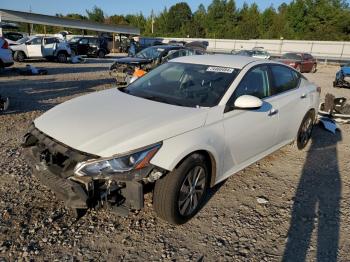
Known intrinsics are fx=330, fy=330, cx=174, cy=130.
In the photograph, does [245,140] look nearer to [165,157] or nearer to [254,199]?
[254,199]

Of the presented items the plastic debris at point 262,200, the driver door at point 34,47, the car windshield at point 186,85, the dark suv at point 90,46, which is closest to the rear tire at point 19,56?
the driver door at point 34,47

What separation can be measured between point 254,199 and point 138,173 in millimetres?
1884

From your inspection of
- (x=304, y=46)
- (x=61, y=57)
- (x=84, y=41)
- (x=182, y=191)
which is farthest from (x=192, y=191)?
(x=304, y=46)

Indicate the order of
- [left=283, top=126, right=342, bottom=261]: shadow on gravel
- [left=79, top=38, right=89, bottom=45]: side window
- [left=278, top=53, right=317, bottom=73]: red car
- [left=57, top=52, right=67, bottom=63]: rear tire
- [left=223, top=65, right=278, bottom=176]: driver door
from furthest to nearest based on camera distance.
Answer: [left=79, top=38, right=89, bottom=45]: side window < [left=278, top=53, right=317, bottom=73]: red car < [left=57, top=52, right=67, bottom=63]: rear tire < [left=223, top=65, right=278, bottom=176]: driver door < [left=283, top=126, right=342, bottom=261]: shadow on gravel

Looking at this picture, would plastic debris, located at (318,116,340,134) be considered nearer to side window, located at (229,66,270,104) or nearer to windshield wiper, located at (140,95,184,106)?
side window, located at (229,66,270,104)

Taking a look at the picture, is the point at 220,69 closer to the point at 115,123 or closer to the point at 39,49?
the point at 115,123

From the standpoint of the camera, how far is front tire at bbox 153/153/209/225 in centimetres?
311

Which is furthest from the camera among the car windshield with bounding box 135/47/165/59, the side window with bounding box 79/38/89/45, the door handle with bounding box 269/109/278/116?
the side window with bounding box 79/38/89/45

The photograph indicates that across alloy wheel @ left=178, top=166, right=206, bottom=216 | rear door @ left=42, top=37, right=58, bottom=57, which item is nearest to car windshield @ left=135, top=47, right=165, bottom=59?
rear door @ left=42, top=37, right=58, bottom=57

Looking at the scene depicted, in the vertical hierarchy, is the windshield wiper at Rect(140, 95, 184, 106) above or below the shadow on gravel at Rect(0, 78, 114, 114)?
above

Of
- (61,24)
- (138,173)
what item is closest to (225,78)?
(138,173)

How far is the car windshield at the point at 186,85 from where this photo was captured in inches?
150

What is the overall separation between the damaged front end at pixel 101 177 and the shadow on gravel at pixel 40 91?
5.37 metres

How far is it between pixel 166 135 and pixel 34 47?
1914 centimetres
